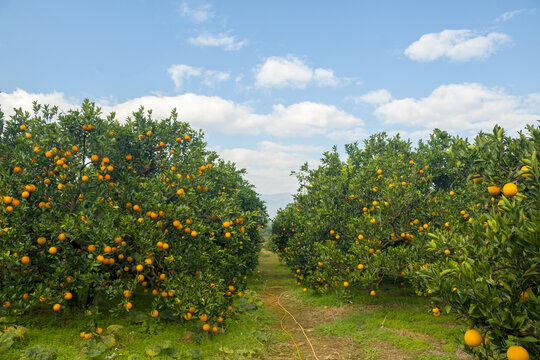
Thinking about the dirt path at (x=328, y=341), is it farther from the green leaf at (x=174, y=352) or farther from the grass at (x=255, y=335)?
the green leaf at (x=174, y=352)

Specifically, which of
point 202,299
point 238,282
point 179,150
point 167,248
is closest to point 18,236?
point 167,248

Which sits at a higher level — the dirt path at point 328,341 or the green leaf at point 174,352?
the green leaf at point 174,352

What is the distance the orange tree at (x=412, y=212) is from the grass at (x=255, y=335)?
91cm

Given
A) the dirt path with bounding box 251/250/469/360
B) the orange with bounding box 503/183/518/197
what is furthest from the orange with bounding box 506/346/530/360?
the dirt path with bounding box 251/250/469/360

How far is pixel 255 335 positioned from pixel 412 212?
5666mm

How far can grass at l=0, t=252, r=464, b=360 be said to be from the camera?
6156mm

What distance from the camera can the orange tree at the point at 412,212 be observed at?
3.55 metres

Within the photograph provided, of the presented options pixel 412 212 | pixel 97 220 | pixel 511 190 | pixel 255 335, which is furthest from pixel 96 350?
pixel 412 212

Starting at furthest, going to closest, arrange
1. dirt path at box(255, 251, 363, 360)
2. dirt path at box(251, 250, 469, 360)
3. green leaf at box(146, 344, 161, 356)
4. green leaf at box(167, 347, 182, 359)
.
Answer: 1. dirt path at box(255, 251, 363, 360)
2. dirt path at box(251, 250, 469, 360)
3. green leaf at box(167, 347, 182, 359)
4. green leaf at box(146, 344, 161, 356)

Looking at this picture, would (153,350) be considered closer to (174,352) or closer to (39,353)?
(174,352)

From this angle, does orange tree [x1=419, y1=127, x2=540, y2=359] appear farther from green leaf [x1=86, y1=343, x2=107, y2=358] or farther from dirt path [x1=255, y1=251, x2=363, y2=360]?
green leaf [x1=86, y1=343, x2=107, y2=358]

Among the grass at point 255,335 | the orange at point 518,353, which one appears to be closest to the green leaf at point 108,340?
the grass at point 255,335

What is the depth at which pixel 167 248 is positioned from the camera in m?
7.18

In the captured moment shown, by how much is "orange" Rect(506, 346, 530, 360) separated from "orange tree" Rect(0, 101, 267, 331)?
16.8 ft
